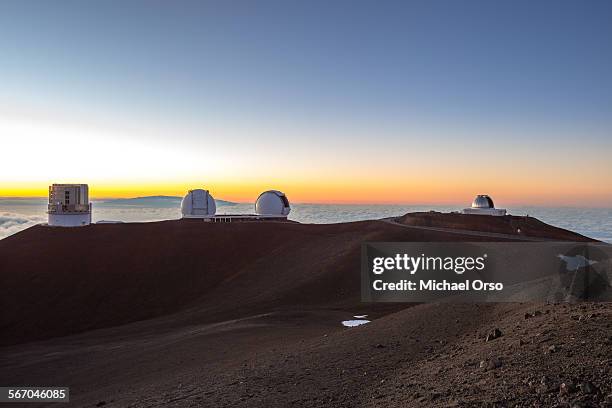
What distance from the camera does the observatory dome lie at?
51.4m

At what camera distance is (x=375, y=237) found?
31031mm

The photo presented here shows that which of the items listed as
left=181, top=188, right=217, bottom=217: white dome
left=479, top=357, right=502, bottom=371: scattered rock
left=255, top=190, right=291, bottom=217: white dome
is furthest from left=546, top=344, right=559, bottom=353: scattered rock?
left=255, top=190, right=291, bottom=217: white dome

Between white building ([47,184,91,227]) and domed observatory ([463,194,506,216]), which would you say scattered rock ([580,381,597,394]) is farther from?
domed observatory ([463,194,506,216])

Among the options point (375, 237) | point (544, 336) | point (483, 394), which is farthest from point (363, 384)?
point (375, 237)

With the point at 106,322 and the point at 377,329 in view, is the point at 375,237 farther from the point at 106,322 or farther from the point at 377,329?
the point at 377,329

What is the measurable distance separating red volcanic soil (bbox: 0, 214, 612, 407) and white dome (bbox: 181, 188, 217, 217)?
542 inches

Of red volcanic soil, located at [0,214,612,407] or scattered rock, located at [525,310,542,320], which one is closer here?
red volcanic soil, located at [0,214,612,407]

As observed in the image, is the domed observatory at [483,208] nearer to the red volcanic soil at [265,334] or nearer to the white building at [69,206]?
the red volcanic soil at [265,334]

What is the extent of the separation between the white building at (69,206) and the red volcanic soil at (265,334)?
4370 millimetres

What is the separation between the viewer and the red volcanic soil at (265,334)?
21.7 ft

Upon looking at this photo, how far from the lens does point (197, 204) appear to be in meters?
48.4

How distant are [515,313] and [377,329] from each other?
3022 millimetres

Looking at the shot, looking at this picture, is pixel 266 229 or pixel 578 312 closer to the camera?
pixel 578 312

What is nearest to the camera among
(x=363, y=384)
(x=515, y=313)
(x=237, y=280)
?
(x=363, y=384)
